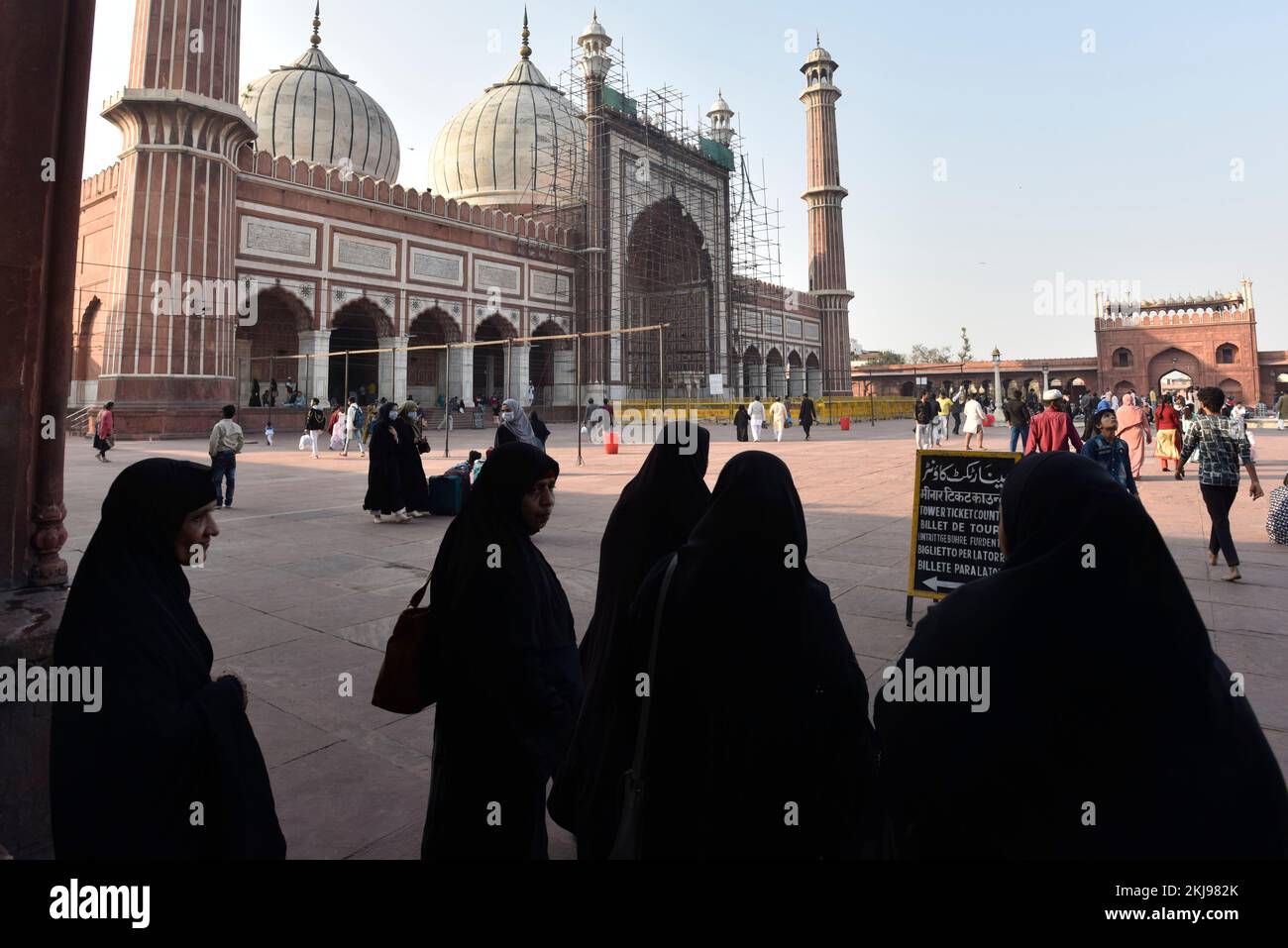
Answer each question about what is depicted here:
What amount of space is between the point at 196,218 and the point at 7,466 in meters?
20.4

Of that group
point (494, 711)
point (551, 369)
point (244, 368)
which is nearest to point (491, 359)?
point (551, 369)

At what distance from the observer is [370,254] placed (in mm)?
24531

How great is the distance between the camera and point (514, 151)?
33.4 m

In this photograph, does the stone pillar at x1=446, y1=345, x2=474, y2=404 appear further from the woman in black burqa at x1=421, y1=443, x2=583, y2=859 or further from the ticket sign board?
the woman in black burqa at x1=421, y1=443, x2=583, y2=859

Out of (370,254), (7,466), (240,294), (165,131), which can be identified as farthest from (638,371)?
(7,466)

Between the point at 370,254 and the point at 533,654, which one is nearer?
the point at 533,654

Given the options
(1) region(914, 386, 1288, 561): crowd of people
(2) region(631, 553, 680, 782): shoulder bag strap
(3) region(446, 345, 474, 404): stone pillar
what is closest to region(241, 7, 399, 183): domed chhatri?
(3) region(446, 345, 474, 404): stone pillar

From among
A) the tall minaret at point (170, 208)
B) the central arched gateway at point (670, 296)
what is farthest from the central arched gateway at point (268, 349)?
the central arched gateway at point (670, 296)

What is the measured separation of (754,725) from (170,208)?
2252cm

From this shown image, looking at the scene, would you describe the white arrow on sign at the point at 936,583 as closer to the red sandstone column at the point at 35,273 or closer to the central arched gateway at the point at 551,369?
the red sandstone column at the point at 35,273

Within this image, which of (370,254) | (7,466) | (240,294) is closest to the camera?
(7,466)

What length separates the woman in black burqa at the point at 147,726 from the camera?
136 cm

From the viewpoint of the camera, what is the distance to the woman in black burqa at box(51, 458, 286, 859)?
1.36 m
